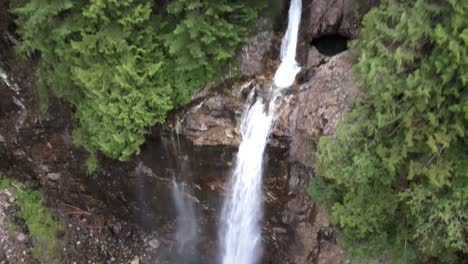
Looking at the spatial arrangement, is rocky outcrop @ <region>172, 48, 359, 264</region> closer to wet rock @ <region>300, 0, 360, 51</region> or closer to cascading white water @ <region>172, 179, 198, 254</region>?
wet rock @ <region>300, 0, 360, 51</region>

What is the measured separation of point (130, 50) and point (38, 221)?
816 cm

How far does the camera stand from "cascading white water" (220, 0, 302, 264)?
978cm

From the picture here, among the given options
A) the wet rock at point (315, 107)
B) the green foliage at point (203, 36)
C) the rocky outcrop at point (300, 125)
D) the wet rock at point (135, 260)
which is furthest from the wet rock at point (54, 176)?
the wet rock at point (315, 107)

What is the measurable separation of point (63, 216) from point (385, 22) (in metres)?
12.9

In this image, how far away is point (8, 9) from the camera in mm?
10617

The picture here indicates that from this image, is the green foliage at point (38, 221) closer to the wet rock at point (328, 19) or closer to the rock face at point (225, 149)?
the rock face at point (225, 149)

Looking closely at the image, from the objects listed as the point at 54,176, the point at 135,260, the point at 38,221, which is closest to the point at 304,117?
the point at 135,260

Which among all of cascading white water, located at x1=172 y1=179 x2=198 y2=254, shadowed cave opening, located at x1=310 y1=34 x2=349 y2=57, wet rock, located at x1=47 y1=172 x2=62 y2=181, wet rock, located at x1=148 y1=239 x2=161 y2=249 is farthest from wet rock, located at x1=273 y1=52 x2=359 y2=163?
wet rock, located at x1=47 y1=172 x2=62 y2=181

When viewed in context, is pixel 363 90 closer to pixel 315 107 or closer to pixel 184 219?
pixel 315 107

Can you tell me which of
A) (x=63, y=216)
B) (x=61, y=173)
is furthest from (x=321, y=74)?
(x=63, y=216)

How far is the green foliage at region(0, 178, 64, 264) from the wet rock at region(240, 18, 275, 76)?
9.34 m

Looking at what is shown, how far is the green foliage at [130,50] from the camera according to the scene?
30.1 feet

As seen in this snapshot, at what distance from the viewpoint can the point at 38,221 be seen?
1348 centimetres

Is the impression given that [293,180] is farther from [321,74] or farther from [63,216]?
[63,216]
